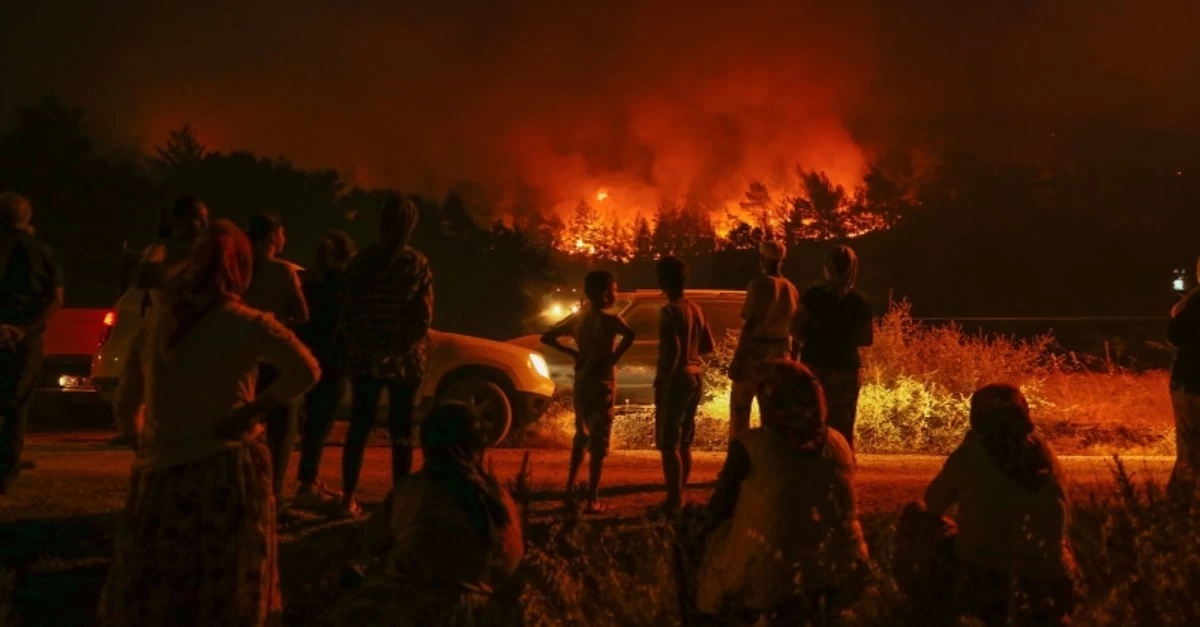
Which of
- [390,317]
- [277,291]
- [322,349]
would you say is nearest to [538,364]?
[322,349]

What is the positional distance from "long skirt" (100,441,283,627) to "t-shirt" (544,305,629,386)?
346 centimetres

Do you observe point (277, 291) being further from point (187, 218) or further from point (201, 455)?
point (201, 455)

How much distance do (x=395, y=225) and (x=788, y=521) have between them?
122 inches

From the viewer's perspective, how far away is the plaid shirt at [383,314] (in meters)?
6.97

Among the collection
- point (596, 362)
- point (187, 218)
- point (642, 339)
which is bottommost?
point (596, 362)

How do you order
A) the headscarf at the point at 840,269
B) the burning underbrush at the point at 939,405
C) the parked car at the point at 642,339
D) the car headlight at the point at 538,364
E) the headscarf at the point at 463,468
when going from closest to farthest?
the headscarf at the point at 463,468, the headscarf at the point at 840,269, the car headlight at the point at 538,364, the burning underbrush at the point at 939,405, the parked car at the point at 642,339

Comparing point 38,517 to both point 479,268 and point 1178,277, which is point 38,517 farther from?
point 479,268

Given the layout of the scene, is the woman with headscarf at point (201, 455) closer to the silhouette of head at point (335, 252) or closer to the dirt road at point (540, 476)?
the silhouette of head at point (335, 252)

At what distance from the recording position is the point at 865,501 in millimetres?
8672

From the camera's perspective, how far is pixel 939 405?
43.9ft

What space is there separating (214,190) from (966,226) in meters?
25.4

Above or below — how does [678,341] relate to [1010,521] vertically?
above

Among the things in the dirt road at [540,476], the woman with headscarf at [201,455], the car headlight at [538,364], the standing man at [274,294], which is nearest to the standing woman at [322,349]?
the standing man at [274,294]

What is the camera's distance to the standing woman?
7379mm
